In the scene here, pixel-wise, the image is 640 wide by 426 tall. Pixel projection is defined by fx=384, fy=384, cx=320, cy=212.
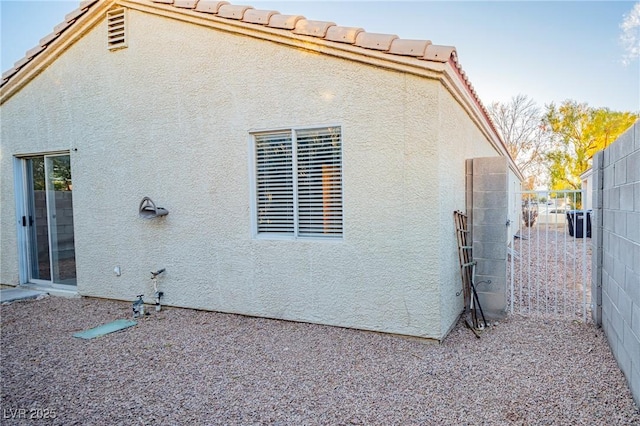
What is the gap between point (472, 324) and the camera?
5.81m

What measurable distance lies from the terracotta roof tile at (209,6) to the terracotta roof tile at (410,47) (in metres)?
3.00

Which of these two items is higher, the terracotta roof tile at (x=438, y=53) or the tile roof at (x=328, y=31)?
the tile roof at (x=328, y=31)

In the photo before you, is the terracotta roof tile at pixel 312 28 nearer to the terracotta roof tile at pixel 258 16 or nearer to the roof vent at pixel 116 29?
the terracotta roof tile at pixel 258 16

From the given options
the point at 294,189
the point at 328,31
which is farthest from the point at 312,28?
the point at 294,189

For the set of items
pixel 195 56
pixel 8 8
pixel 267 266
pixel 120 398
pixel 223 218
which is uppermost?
pixel 8 8

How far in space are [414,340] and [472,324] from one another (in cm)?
121

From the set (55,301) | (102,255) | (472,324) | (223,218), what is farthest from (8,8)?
(472,324)

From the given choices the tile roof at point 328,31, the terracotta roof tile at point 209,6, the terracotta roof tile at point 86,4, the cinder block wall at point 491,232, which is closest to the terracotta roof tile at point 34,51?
the terracotta roof tile at point 86,4

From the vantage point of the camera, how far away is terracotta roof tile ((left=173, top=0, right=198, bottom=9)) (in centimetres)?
625

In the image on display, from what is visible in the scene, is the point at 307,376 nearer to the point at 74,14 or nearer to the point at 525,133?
the point at 74,14

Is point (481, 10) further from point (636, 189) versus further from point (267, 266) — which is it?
point (267, 266)

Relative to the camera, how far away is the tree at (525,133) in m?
30.7

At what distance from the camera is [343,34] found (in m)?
5.17

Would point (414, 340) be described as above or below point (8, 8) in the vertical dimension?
below
